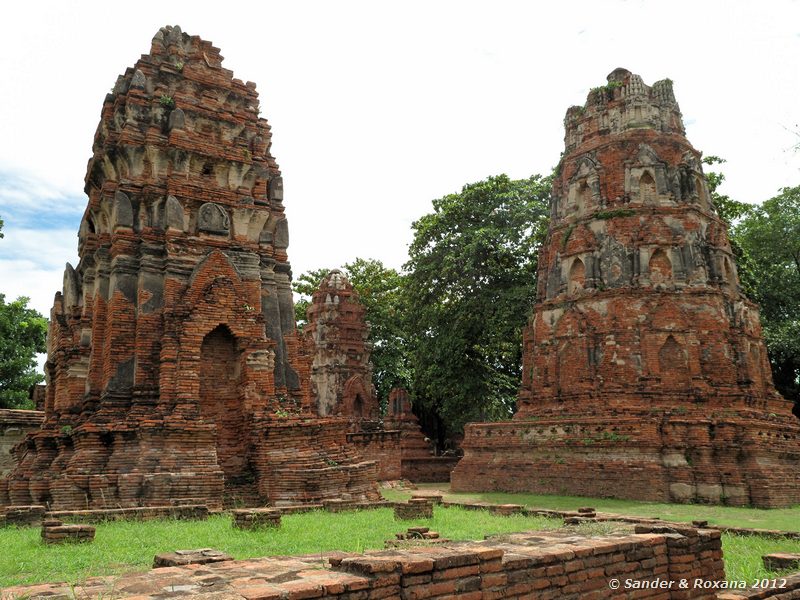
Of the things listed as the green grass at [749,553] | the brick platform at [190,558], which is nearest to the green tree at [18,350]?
the brick platform at [190,558]

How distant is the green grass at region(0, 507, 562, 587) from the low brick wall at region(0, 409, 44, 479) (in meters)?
14.3

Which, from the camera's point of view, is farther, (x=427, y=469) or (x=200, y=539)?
(x=427, y=469)

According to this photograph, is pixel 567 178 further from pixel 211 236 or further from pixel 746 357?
pixel 211 236

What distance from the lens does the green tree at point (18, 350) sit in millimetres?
28453

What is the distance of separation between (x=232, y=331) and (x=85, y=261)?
443 centimetres

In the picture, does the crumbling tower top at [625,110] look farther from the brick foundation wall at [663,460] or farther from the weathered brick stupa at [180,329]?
the weathered brick stupa at [180,329]

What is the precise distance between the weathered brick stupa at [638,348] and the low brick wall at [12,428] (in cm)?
1414

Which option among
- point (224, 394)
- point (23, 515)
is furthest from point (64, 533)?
point (224, 394)

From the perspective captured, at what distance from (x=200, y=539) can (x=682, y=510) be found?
36.6 feet

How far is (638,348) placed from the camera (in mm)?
20062

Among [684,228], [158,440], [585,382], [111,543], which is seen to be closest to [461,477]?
[585,382]

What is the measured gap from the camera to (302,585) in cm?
441

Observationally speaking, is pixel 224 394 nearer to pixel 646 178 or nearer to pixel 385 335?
pixel 646 178

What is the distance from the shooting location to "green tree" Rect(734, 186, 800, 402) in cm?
2892
